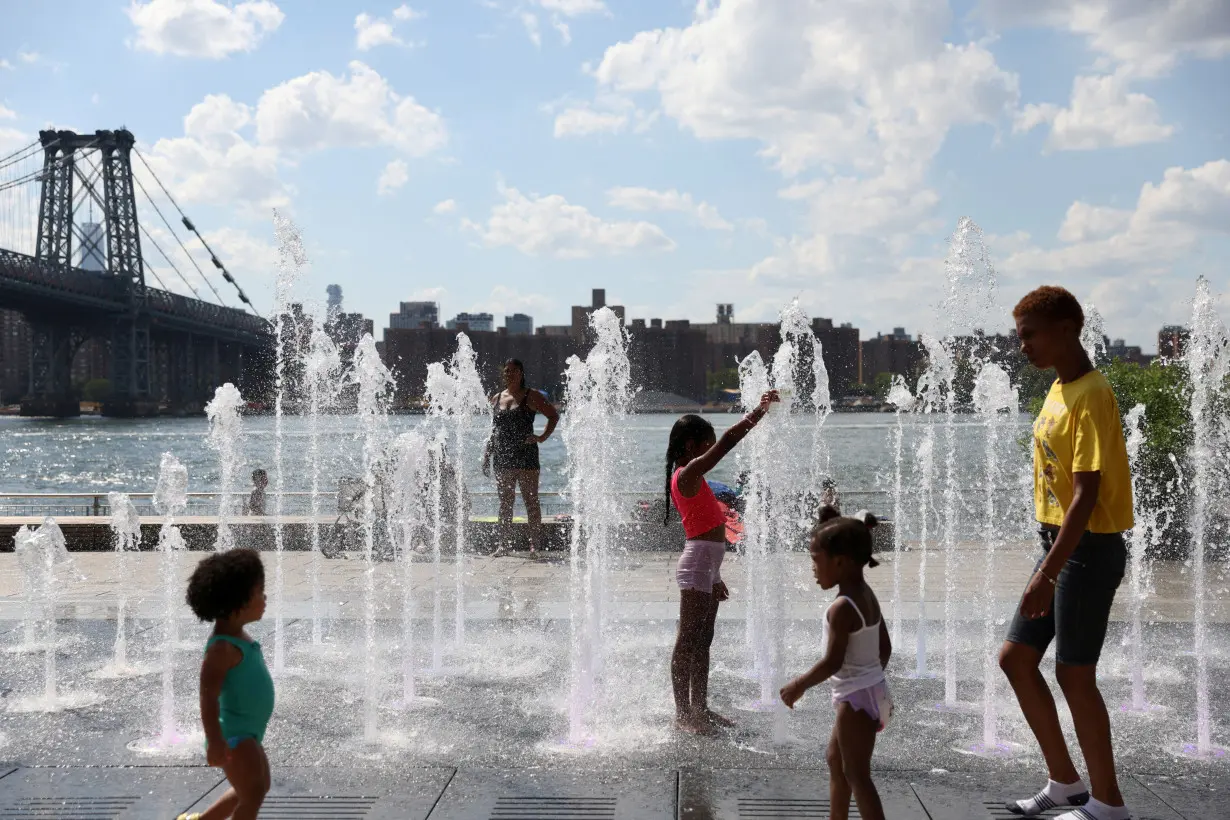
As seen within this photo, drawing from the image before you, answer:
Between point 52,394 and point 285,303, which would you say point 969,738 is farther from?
point 52,394

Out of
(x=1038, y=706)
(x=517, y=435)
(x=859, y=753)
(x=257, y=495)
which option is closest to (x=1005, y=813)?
(x=1038, y=706)

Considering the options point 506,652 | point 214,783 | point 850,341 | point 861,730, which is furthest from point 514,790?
point 850,341

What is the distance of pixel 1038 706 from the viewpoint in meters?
3.35

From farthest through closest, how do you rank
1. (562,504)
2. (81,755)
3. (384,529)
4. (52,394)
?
1. (52,394)
2. (562,504)
3. (384,529)
4. (81,755)

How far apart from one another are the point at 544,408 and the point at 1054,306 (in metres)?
6.28

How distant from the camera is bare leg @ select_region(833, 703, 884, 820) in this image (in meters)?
2.90

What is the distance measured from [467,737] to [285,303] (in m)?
9.38

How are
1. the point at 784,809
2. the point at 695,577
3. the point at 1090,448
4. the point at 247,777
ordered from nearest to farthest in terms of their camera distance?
the point at 247,777
the point at 1090,448
the point at 784,809
the point at 695,577

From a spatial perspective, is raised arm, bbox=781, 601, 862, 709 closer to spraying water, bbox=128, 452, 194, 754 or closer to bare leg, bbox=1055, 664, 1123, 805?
bare leg, bbox=1055, 664, 1123, 805

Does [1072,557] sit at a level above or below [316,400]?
below

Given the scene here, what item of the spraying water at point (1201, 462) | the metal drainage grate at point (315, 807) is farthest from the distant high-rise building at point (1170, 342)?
the metal drainage grate at point (315, 807)

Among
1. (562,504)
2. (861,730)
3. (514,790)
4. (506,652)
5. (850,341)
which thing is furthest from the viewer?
(850,341)

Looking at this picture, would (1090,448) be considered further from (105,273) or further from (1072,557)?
(105,273)

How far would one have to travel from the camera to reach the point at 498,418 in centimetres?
953
